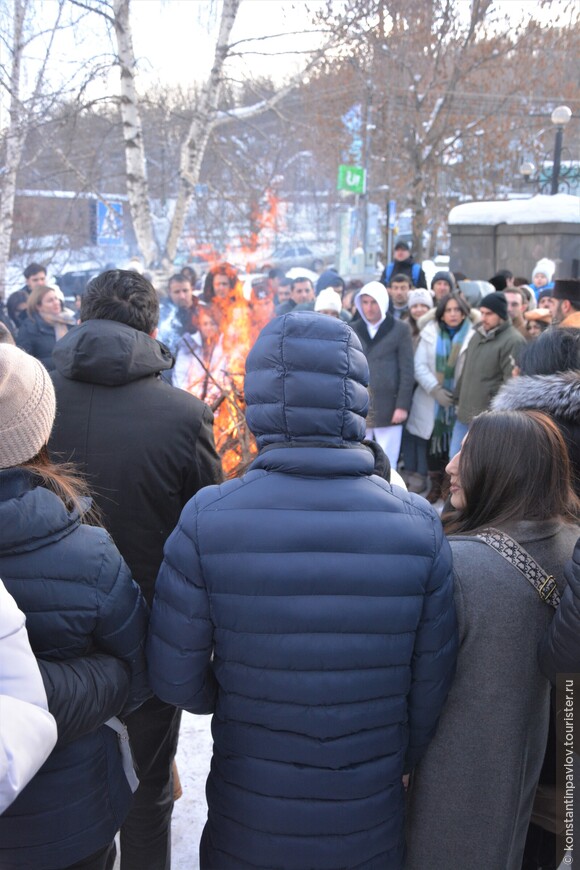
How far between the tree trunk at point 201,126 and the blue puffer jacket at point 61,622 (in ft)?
27.9

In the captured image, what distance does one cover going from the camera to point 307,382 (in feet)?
5.51

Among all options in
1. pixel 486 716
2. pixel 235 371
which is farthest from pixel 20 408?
pixel 235 371

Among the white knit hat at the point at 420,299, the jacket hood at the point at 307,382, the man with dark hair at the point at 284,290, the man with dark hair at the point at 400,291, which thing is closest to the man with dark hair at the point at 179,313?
the white knit hat at the point at 420,299

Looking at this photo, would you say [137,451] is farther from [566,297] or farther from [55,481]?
[566,297]

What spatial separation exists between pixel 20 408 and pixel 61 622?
489 mm

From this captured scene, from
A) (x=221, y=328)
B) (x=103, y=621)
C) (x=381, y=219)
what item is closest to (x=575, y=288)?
(x=221, y=328)

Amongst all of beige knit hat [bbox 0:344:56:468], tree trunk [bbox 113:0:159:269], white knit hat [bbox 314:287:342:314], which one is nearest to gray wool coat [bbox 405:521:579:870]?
beige knit hat [bbox 0:344:56:468]

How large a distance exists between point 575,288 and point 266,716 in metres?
4.76

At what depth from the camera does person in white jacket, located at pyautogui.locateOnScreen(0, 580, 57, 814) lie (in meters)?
1.45

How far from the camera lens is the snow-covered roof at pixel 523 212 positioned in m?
15.0

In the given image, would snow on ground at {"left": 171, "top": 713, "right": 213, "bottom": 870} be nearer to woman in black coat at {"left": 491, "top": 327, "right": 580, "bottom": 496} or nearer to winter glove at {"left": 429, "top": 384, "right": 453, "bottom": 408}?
woman in black coat at {"left": 491, "top": 327, "right": 580, "bottom": 496}

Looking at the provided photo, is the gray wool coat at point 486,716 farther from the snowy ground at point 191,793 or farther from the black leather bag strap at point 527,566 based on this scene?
the snowy ground at point 191,793

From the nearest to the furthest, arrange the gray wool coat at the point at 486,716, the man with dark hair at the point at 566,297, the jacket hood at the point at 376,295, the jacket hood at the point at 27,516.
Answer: the jacket hood at the point at 27,516
the gray wool coat at the point at 486,716
the man with dark hair at the point at 566,297
the jacket hood at the point at 376,295

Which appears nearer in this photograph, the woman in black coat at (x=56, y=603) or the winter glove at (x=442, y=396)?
the woman in black coat at (x=56, y=603)
